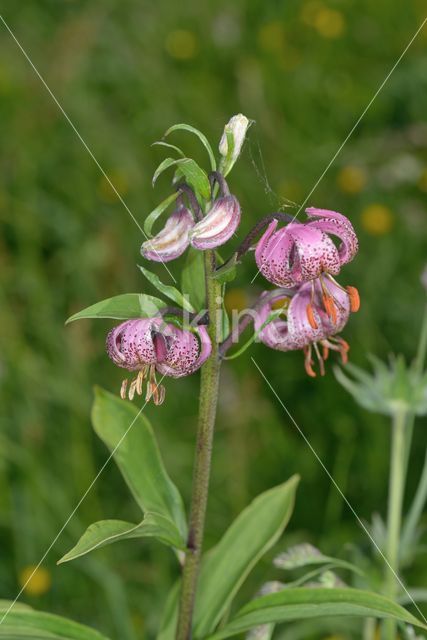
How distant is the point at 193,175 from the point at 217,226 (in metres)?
0.07

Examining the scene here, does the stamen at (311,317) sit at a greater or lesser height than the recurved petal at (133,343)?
greater

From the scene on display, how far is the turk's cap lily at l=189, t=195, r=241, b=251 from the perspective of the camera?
1.02m

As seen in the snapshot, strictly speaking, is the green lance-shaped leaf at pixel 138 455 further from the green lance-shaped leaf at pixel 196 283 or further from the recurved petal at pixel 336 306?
the recurved petal at pixel 336 306

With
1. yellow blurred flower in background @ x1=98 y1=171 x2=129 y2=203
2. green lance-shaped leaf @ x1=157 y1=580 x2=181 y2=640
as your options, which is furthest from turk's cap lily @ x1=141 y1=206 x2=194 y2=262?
yellow blurred flower in background @ x1=98 y1=171 x2=129 y2=203

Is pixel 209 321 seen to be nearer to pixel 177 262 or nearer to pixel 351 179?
pixel 177 262

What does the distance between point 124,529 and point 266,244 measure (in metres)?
0.40

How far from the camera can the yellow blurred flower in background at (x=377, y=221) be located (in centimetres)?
273

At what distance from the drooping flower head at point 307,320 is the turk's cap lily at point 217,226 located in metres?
0.17

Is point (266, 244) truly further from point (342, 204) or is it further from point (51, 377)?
point (342, 204)

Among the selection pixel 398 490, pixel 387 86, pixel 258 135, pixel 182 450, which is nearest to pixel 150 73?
pixel 258 135

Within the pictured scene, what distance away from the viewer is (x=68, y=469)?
212cm

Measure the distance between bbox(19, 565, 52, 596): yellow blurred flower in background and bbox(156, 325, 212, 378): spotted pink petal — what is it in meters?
0.87

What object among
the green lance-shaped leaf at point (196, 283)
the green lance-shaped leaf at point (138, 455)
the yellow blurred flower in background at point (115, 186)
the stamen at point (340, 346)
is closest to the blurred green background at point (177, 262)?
the yellow blurred flower in background at point (115, 186)

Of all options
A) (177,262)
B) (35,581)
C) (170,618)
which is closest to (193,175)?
(170,618)
